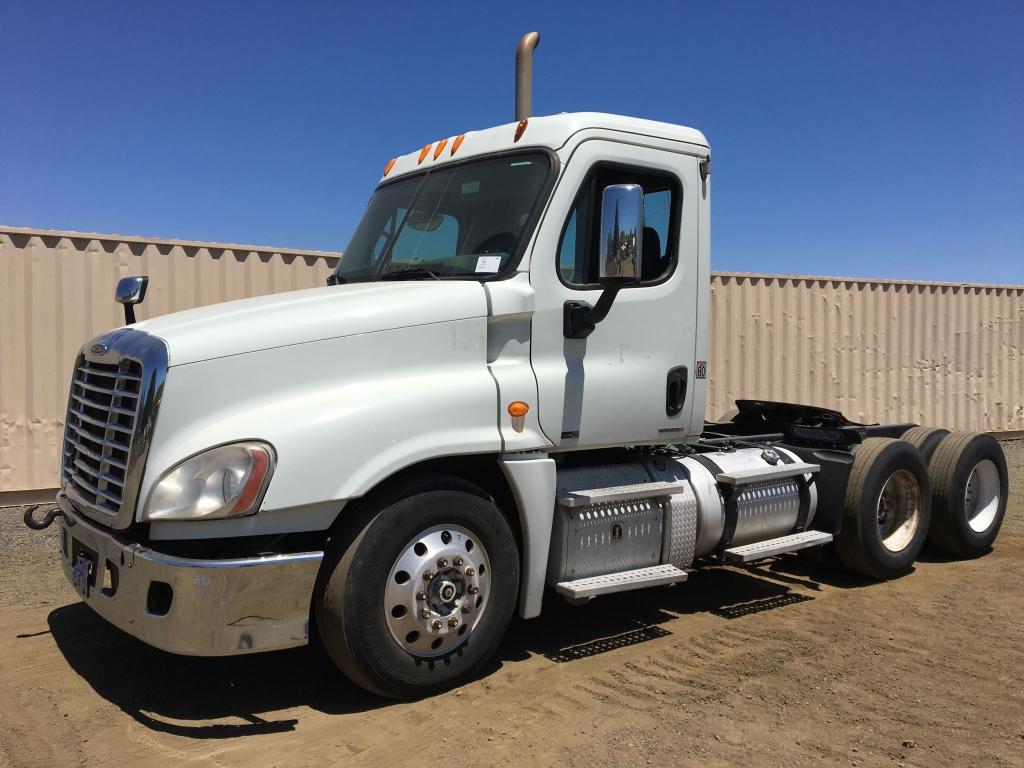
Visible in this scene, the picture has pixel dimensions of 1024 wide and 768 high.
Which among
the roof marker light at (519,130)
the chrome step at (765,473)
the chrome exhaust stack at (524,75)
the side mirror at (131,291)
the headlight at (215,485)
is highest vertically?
the chrome exhaust stack at (524,75)

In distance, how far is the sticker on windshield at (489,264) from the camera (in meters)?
4.43

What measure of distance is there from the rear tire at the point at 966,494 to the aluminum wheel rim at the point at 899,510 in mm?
427

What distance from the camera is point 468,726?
3.85 meters

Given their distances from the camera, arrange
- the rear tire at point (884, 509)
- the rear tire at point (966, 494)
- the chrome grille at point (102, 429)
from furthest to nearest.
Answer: the rear tire at point (966, 494), the rear tire at point (884, 509), the chrome grille at point (102, 429)

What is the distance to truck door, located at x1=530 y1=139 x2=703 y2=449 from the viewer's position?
448 cm

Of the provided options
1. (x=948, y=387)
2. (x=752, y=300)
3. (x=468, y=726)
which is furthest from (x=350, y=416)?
(x=948, y=387)

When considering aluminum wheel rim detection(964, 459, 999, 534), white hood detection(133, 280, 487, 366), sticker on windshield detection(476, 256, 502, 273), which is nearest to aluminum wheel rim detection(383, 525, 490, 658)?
white hood detection(133, 280, 487, 366)

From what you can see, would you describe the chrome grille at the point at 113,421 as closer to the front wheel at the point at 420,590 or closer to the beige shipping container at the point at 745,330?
the front wheel at the point at 420,590

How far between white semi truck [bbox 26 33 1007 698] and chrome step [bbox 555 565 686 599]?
15mm

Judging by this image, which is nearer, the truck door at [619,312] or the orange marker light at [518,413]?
the orange marker light at [518,413]

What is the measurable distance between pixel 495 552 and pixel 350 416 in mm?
1033

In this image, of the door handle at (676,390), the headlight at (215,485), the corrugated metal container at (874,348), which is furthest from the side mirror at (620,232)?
the corrugated metal container at (874,348)

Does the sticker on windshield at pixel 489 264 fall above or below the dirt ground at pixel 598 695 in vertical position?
above

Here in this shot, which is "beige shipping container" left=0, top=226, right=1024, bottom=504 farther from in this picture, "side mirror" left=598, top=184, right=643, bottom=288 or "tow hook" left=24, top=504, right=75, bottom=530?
"side mirror" left=598, top=184, right=643, bottom=288
